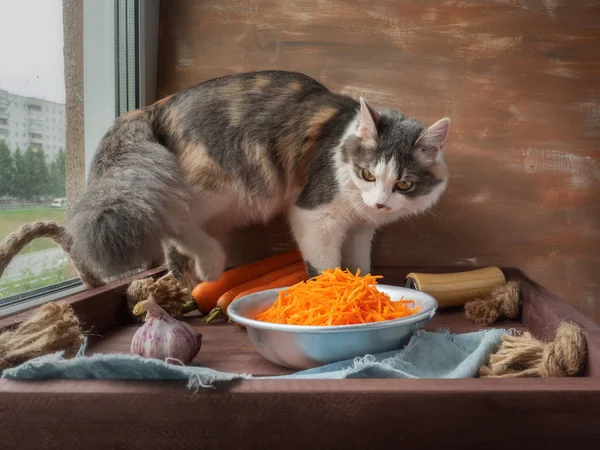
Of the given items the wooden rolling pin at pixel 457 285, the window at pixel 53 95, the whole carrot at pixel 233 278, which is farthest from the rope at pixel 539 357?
the window at pixel 53 95

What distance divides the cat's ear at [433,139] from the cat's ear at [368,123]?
4.9 inches

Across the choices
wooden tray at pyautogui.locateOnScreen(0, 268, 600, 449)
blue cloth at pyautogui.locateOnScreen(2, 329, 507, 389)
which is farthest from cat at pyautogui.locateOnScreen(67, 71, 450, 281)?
wooden tray at pyautogui.locateOnScreen(0, 268, 600, 449)

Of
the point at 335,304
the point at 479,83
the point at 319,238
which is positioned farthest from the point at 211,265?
the point at 479,83

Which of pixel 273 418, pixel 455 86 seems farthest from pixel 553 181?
pixel 273 418

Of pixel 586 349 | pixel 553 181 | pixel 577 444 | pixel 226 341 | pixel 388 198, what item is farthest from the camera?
pixel 553 181

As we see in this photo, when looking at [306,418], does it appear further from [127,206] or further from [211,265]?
[211,265]

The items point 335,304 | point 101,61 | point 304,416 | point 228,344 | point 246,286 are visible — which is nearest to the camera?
point 304,416

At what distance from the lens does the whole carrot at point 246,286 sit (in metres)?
1.36

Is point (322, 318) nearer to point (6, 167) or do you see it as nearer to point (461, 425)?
point (461, 425)

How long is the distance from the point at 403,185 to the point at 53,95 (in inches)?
39.1

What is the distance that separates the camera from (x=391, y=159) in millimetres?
1403

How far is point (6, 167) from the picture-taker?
3.88 ft

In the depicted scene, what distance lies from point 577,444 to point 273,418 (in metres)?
0.40

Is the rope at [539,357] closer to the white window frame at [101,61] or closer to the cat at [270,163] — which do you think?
the cat at [270,163]
